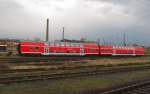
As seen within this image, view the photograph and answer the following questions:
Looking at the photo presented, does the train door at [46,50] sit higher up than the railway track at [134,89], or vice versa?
the train door at [46,50]

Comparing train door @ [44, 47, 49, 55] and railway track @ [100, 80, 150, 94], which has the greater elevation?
train door @ [44, 47, 49, 55]

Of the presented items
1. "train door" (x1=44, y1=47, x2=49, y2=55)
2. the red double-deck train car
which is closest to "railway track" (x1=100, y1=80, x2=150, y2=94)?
the red double-deck train car

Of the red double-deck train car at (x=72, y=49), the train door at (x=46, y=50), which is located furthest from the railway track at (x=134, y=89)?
the train door at (x=46, y=50)

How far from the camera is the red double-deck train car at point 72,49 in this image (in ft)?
164

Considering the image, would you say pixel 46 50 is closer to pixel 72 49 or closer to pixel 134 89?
pixel 72 49

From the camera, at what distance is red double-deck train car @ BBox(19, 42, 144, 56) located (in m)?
50.0

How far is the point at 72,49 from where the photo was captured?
186 feet

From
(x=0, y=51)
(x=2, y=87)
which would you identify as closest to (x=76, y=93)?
(x=2, y=87)

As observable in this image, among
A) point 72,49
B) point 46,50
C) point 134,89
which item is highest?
point 72,49

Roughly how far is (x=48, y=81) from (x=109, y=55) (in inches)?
1842

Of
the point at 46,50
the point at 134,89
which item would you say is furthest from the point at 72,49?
the point at 134,89

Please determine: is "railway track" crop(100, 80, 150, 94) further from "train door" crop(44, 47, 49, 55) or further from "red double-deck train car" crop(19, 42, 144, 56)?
"train door" crop(44, 47, 49, 55)

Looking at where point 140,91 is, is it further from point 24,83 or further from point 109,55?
point 109,55

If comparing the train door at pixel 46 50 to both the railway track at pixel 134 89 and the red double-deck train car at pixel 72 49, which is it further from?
the railway track at pixel 134 89
